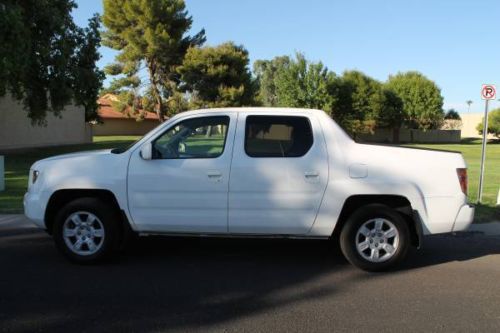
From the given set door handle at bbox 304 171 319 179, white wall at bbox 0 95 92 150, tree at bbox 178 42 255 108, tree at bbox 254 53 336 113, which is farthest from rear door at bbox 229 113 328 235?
tree at bbox 254 53 336 113

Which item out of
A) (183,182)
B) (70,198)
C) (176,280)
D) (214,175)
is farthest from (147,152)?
(176,280)

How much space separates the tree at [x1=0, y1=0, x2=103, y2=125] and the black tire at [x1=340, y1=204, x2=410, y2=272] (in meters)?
17.2

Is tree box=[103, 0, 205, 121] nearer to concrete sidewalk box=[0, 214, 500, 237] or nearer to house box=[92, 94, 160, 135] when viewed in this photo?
house box=[92, 94, 160, 135]

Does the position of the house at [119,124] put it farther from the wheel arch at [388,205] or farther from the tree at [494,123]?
the wheel arch at [388,205]

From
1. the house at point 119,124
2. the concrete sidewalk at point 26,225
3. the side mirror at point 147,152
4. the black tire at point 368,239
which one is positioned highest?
the house at point 119,124

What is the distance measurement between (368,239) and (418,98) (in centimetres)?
6958

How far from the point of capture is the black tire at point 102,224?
6438 millimetres

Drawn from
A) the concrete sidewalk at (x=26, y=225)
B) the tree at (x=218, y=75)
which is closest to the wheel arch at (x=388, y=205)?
the concrete sidewalk at (x=26, y=225)

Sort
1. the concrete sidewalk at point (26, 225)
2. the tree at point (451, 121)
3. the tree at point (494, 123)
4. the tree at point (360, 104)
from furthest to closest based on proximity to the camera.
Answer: the tree at point (451, 121)
the tree at point (494, 123)
the tree at point (360, 104)
the concrete sidewalk at point (26, 225)

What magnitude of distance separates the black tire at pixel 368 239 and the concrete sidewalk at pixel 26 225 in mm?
3301

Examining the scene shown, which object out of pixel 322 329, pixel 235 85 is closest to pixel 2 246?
pixel 322 329

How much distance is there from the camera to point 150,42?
157ft

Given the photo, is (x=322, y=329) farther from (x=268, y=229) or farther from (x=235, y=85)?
(x=235, y=85)

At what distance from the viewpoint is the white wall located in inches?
1229
